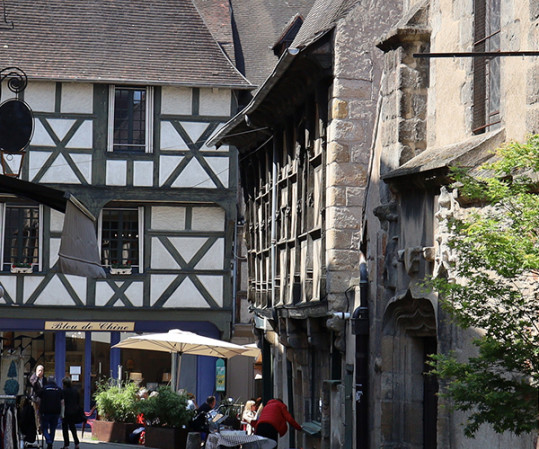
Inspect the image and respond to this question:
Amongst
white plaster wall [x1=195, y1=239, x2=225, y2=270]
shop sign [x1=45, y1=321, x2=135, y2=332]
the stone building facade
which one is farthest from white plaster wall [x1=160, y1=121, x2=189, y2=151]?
the stone building facade

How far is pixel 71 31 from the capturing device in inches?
999

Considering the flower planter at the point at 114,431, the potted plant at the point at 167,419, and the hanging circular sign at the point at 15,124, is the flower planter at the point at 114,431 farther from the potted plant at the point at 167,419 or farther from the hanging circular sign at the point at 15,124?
the hanging circular sign at the point at 15,124

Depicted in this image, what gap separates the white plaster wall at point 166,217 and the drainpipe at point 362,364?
42.1 feet

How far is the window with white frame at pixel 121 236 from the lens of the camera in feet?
81.4

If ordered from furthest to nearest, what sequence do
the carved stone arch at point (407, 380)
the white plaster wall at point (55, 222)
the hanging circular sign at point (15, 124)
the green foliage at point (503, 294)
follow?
the white plaster wall at point (55, 222) < the hanging circular sign at point (15, 124) < the carved stone arch at point (407, 380) < the green foliage at point (503, 294)

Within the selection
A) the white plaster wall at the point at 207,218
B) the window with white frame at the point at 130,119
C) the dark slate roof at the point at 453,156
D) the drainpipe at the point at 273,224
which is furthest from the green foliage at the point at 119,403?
the dark slate roof at the point at 453,156

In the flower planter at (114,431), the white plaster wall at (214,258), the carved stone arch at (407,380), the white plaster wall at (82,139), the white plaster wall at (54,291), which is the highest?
the white plaster wall at (82,139)

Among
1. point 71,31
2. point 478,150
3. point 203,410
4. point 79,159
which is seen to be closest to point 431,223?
point 478,150

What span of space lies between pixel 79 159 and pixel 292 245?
8.59m

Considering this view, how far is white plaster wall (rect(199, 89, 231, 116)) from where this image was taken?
24734 mm

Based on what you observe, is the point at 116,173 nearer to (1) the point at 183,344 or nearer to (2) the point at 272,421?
(1) the point at 183,344

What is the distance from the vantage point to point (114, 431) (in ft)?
65.3

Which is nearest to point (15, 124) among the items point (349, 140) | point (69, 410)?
point (349, 140)

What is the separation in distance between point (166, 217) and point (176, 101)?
254 cm
